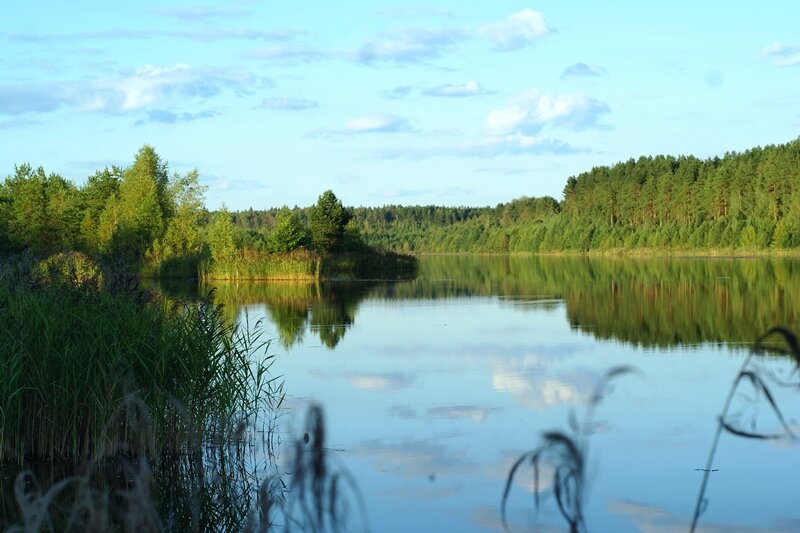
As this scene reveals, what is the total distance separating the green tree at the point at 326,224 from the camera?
193 ft

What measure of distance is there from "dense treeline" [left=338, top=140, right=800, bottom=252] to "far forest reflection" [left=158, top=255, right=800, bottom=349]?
38.2m

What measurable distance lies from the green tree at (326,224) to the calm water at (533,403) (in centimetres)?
2815

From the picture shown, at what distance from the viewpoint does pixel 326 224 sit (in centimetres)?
5903

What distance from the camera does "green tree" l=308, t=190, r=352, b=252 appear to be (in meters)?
59.0

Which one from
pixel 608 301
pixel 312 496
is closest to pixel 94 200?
pixel 608 301

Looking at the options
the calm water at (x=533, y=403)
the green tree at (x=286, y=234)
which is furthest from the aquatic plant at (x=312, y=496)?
the green tree at (x=286, y=234)

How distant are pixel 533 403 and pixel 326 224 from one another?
46456mm

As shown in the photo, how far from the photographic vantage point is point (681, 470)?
9.38 meters

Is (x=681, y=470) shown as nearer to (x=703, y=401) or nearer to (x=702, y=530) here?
(x=702, y=530)

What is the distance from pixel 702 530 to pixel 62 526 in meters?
5.11

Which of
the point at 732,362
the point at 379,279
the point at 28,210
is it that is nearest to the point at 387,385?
the point at 732,362

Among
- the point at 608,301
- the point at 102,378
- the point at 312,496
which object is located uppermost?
the point at 312,496

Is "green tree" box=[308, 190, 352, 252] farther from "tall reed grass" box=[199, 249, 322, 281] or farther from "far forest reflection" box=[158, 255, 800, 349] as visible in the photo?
"far forest reflection" box=[158, 255, 800, 349]

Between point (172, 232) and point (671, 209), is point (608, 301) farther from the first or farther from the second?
point (671, 209)
